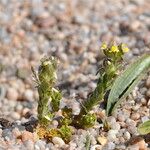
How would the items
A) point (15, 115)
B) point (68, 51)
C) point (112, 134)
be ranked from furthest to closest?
point (68, 51), point (15, 115), point (112, 134)

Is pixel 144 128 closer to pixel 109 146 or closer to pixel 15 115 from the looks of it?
pixel 109 146

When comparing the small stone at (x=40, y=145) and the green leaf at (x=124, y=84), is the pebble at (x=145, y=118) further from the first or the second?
the small stone at (x=40, y=145)

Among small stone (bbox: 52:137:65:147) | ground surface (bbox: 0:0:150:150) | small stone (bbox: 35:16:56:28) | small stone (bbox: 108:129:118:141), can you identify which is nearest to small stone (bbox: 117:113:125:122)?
ground surface (bbox: 0:0:150:150)

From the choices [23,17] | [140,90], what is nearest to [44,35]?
[23,17]

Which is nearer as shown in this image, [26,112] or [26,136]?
[26,136]

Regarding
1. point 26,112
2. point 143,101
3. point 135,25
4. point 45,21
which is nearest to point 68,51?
point 45,21

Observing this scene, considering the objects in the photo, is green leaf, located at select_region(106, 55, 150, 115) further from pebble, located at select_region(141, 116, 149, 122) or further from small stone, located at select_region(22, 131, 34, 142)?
small stone, located at select_region(22, 131, 34, 142)

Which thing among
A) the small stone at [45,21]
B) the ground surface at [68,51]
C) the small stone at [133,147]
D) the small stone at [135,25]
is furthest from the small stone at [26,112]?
the small stone at [135,25]

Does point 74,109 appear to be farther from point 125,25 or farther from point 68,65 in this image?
point 125,25
